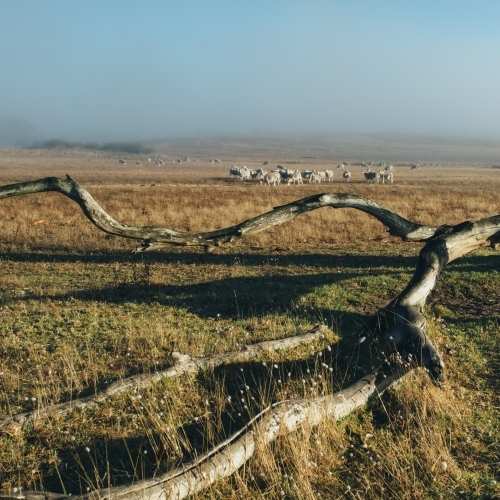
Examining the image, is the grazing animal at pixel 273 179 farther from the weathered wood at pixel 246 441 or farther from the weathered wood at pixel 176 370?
the weathered wood at pixel 246 441

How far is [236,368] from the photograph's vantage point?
6.55 m

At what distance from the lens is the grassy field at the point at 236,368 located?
4613mm

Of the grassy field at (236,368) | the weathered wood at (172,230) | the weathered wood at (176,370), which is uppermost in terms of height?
the weathered wood at (172,230)

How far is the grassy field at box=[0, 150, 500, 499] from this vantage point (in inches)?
182

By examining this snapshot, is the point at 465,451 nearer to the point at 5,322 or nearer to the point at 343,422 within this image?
the point at 343,422

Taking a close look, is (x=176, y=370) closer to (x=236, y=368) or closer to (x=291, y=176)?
(x=236, y=368)

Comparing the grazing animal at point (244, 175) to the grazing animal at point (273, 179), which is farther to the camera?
the grazing animal at point (244, 175)

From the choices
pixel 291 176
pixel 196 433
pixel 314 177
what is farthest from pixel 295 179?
pixel 196 433

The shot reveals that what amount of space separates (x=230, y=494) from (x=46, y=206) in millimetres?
22294

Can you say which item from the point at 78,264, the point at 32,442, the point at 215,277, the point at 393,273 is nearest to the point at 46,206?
the point at 78,264

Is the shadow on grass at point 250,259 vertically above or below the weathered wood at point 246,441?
below

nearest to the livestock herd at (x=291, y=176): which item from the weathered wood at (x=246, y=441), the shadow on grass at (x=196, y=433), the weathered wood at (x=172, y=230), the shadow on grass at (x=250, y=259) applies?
the shadow on grass at (x=250, y=259)

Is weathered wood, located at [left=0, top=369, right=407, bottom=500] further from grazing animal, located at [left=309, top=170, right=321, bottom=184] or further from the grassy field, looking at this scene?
grazing animal, located at [left=309, top=170, right=321, bottom=184]

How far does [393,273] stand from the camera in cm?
1181
